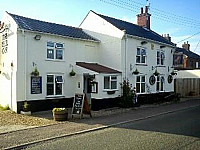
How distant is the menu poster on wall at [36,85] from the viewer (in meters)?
16.7

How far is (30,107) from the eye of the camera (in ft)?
53.8

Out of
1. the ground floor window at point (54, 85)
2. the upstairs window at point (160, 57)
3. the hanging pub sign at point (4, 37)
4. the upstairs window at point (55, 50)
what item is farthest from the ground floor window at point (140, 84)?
the hanging pub sign at point (4, 37)

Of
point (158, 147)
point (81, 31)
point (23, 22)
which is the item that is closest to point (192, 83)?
point (81, 31)

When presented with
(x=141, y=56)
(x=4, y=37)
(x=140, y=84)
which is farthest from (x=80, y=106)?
(x=141, y=56)

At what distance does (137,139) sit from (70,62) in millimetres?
11128

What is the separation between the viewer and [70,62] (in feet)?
62.6

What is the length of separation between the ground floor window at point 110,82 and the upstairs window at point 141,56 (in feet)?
12.1

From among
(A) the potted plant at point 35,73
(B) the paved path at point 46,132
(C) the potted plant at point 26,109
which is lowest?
(B) the paved path at point 46,132

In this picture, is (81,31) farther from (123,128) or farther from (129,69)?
(123,128)

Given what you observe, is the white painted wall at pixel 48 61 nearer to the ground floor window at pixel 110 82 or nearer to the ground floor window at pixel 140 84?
the ground floor window at pixel 110 82

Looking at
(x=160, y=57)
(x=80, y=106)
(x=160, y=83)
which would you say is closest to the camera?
(x=80, y=106)

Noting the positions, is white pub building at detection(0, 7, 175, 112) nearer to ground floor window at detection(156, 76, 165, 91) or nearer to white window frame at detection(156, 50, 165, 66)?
white window frame at detection(156, 50, 165, 66)

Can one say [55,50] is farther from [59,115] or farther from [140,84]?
[140,84]

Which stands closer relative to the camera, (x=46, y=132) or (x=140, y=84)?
(x=46, y=132)
